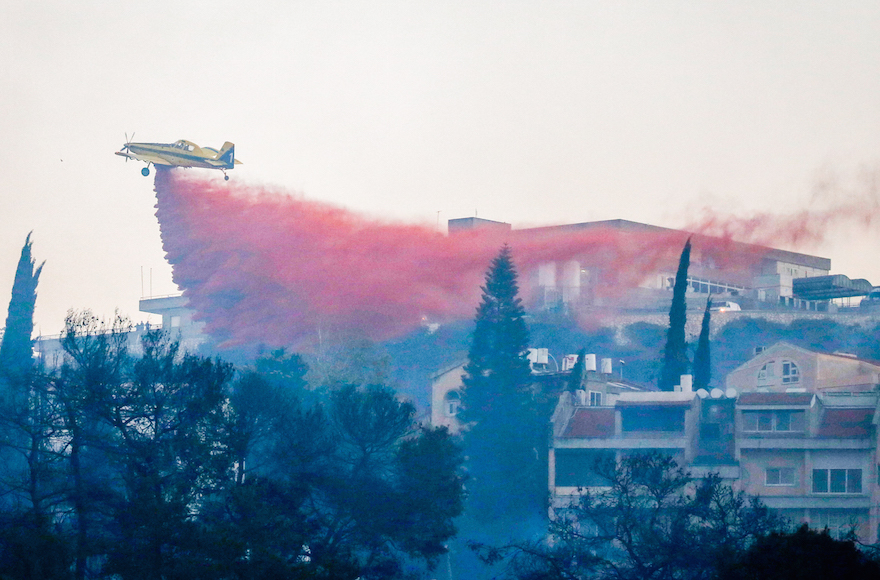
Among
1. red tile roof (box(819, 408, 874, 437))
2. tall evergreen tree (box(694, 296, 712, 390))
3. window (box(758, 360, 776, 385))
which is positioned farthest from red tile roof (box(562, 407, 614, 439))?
window (box(758, 360, 776, 385))

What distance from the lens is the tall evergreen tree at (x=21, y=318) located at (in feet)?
197

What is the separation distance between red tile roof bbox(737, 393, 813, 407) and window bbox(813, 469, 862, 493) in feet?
9.13

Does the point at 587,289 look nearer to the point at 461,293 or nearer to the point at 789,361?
the point at 461,293

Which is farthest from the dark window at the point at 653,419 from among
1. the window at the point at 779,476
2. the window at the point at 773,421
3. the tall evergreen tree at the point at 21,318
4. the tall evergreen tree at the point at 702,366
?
the tall evergreen tree at the point at 21,318

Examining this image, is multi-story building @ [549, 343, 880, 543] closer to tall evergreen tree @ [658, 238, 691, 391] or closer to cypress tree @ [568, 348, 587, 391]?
cypress tree @ [568, 348, 587, 391]

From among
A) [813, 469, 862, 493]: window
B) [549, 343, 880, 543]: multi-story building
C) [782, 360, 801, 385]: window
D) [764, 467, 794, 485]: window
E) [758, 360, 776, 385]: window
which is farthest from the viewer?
[758, 360, 776, 385]: window

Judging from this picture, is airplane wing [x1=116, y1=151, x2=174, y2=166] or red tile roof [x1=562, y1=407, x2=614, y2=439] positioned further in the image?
airplane wing [x1=116, y1=151, x2=174, y2=166]

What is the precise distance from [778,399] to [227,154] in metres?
34.2

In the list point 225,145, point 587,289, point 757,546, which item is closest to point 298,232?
point 225,145

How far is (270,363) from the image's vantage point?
6134 cm

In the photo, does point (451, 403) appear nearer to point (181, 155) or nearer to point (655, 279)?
point (181, 155)

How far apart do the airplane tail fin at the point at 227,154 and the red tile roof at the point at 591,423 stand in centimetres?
2669

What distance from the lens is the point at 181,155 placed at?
237ft

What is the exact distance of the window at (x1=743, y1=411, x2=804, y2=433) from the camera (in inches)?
2167
